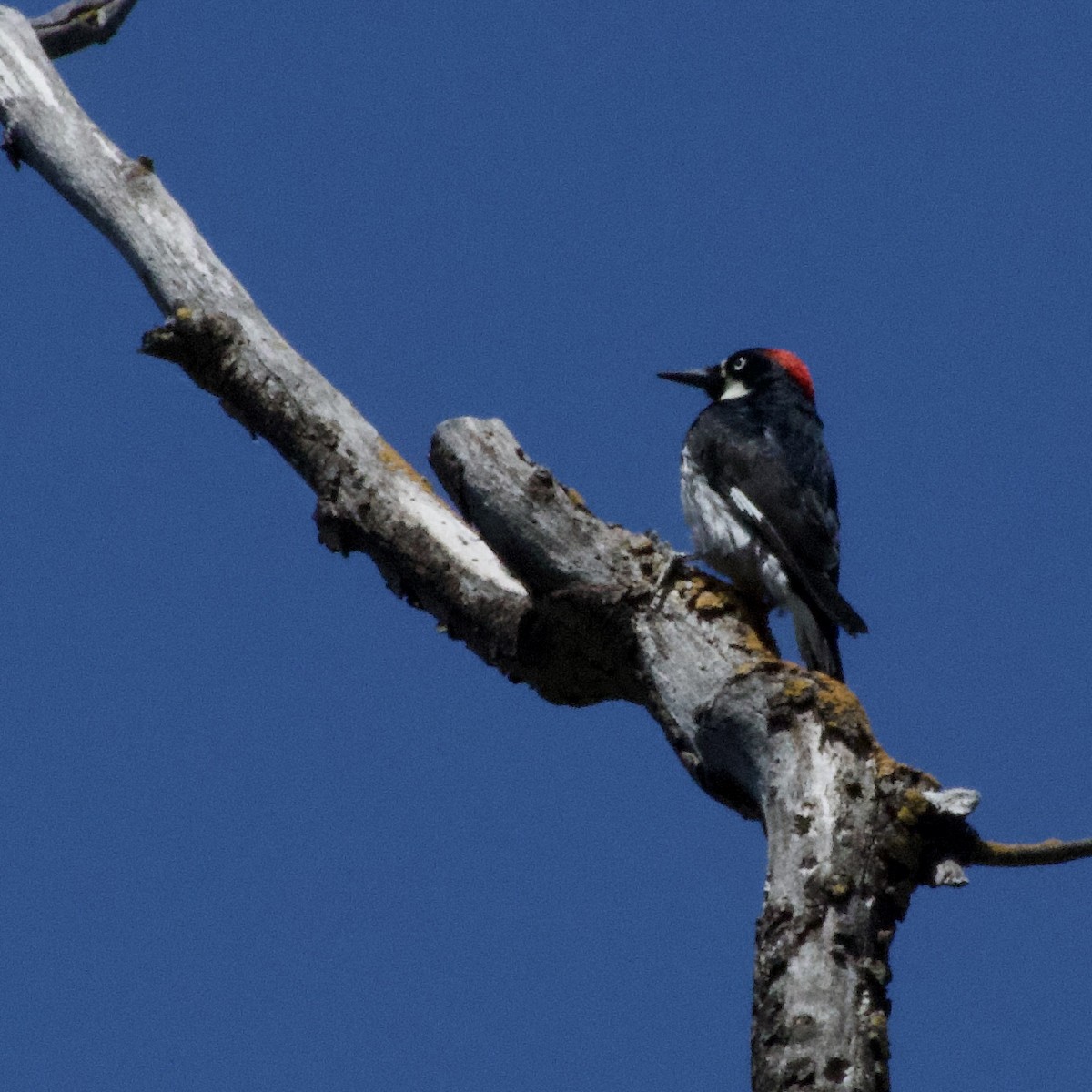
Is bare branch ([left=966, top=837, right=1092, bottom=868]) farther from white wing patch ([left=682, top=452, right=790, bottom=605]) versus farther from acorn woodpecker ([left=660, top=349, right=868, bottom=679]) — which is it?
white wing patch ([left=682, top=452, right=790, bottom=605])

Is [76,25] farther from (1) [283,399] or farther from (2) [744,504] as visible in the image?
(2) [744,504]

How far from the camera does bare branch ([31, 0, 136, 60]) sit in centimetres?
615

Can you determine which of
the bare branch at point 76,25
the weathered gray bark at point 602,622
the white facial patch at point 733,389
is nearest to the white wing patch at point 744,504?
the weathered gray bark at point 602,622

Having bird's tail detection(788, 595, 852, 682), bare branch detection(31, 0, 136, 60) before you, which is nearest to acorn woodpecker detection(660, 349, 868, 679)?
bird's tail detection(788, 595, 852, 682)

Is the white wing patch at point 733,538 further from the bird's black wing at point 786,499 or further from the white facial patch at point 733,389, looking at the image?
the white facial patch at point 733,389

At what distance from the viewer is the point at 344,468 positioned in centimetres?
489

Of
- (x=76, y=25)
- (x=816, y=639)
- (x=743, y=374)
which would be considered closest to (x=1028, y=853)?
(x=816, y=639)

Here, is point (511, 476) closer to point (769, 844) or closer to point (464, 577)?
point (464, 577)

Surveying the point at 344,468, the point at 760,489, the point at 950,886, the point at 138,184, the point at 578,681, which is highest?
the point at 138,184

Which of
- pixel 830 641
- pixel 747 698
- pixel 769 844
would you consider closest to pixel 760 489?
pixel 830 641

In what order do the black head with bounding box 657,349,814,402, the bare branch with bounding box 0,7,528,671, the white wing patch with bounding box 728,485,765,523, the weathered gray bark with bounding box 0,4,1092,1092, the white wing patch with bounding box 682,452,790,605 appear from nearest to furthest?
the weathered gray bark with bounding box 0,4,1092,1092 < the bare branch with bounding box 0,7,528,671 < the white wing patch with bounding box 682,452,790,605 < the white wing patch with bounding box 728,485,765,523 < the black head with bounding box 657,349,814,402

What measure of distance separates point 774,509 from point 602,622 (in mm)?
1303

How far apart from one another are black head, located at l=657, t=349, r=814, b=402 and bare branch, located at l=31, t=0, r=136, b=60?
8.95 feet

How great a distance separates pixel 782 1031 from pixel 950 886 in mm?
551
